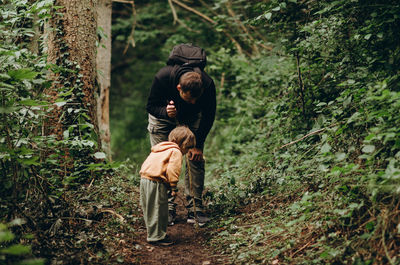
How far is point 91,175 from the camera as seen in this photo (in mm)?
4676

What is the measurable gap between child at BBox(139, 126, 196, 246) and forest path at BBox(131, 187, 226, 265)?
5.1 inches

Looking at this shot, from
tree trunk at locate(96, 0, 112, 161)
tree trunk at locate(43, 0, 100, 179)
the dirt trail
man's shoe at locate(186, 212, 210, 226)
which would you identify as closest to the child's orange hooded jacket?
the dirt trail

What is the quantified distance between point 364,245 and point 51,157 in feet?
11.2

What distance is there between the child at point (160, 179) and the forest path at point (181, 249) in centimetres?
13

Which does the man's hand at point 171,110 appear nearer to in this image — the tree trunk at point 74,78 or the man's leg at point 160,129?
the man's leg at point 160,129

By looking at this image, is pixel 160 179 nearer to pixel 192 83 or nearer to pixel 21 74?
pixel 192 83

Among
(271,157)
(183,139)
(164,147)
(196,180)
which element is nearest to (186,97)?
(183,139)

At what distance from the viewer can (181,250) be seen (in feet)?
12.4

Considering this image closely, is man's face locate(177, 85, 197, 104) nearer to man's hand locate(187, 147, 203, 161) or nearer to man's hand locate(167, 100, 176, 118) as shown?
man's hand locate(167, 100, 176, 118)

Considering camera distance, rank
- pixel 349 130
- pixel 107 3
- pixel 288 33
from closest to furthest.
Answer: pixel 349 130, pixel 288 33, pixel 107 3

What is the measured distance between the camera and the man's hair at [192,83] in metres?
3.79

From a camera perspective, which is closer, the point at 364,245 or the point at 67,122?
A: the point at 364,245

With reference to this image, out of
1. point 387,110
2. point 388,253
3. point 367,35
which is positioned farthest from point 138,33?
point 388,253

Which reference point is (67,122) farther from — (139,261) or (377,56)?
(377,56)
